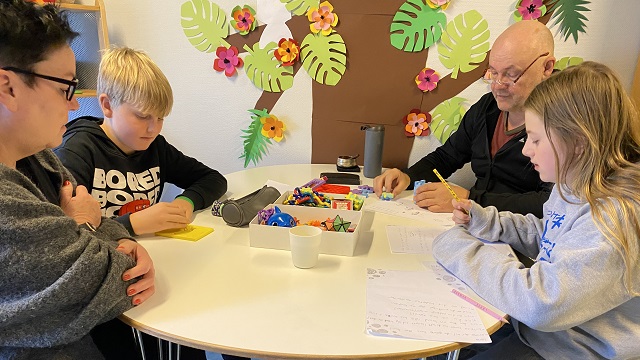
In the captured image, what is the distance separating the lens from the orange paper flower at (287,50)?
6.61 ft

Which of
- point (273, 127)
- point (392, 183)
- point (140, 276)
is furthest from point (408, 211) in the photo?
point (273, 127)

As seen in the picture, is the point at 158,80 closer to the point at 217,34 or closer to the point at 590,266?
the point at 217,34

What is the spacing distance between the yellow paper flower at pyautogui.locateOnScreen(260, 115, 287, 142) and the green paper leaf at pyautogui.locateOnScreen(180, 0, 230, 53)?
15.8 inches

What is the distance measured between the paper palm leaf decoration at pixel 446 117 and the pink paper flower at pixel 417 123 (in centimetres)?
3

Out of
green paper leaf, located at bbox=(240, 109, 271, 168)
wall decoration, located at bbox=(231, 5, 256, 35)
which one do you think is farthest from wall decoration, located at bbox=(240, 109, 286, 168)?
wall decoration, located at bbox=(231, 5, 256, 35)

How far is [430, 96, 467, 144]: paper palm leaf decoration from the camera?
193 cm

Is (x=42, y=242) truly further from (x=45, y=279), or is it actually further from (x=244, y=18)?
(x=244, y=18)

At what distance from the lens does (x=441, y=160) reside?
74.7 inches

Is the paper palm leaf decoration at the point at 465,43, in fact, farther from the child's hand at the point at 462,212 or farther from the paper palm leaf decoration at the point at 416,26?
the child's hand at the point at 462,212

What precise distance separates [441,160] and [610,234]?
1.14 m

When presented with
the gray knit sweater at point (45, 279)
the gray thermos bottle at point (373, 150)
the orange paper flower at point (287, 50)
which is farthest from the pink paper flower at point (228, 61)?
the gray knit sweater at point (45, 279)

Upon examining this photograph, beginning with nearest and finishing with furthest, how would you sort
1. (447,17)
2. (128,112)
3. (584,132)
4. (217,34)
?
(584,132), (128,112), (447,17), (217,34)

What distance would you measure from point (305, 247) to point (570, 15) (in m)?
1.53

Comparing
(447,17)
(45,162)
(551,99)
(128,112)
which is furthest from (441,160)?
(45,162)
